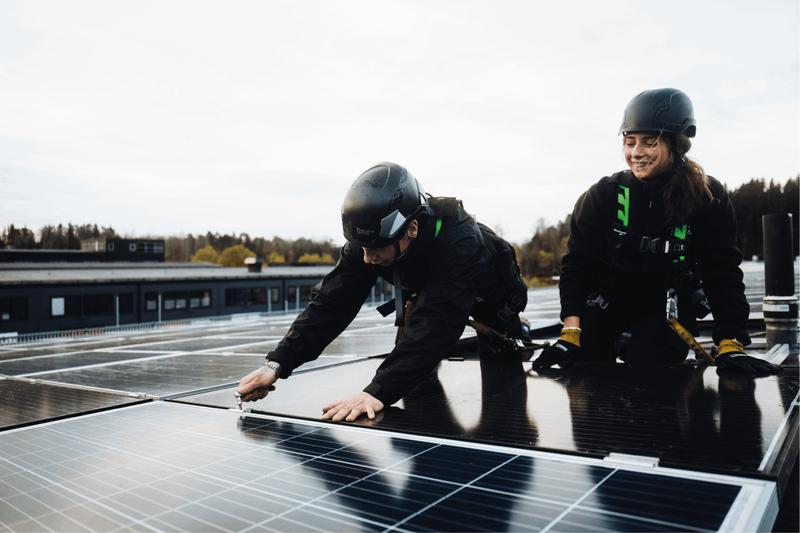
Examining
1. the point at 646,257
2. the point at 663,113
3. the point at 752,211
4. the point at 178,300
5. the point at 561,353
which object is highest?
the point at 752,211

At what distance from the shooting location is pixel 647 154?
157 inches

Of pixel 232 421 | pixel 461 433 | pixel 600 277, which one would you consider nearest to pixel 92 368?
pixel 232 421

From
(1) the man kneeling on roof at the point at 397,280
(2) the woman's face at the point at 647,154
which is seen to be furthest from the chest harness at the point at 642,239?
(1) the man kneeling on roof at the point at 397,280

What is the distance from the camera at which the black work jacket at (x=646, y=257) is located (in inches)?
154

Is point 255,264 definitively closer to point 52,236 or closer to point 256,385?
point 256,385

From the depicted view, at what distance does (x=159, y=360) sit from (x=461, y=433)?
4.22 meters

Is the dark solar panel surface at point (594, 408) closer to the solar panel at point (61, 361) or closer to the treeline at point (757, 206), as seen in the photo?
the solar panel at point (61, 361)

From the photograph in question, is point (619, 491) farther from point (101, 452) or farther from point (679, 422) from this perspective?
point (101, 452)

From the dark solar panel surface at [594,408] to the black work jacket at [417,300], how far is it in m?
0.22

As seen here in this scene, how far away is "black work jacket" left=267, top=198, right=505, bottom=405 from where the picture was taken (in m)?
3.03

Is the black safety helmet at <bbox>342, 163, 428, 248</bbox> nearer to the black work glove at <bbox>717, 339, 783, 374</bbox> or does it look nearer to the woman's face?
the woman's face

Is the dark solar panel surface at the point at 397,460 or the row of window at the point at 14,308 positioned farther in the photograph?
the row of window at the point at 14,308

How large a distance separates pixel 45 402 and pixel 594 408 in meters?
3.29

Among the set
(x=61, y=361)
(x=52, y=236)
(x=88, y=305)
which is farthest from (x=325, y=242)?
(x=61, y=361)
